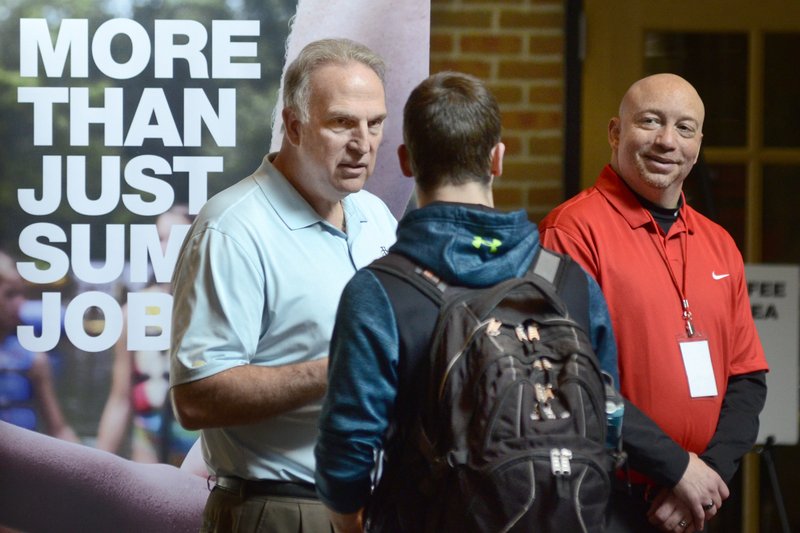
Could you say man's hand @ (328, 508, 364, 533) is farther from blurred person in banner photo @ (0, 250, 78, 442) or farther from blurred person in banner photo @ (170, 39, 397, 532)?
blurred person in banner photo @ (0, 250, 78, 442)

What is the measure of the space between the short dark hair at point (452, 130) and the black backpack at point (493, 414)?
15 centimetres

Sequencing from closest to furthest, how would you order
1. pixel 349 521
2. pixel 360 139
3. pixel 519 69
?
1. pixel 349 521
2. pixel 360 139
3. pixel 519 69

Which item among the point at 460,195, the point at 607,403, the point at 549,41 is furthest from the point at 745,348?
the point at 549,41

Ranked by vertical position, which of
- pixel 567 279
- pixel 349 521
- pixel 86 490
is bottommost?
pixel 86 490

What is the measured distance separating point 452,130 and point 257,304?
584mm

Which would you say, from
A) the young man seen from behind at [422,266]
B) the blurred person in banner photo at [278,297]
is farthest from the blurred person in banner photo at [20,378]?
the young man seen from behind at [422,266]

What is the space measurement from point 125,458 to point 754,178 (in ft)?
7.18

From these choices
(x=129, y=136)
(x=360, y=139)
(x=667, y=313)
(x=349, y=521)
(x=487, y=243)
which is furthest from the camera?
(x=129, y=136)

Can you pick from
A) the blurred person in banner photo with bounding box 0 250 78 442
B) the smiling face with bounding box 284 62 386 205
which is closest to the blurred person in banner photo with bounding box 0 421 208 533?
the blurred person in banner photo with bounding box 0 250 78 442

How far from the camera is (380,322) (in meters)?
1.52

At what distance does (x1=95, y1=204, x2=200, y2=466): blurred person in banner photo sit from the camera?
296cm

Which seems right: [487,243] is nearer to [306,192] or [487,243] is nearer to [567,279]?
[567,279]

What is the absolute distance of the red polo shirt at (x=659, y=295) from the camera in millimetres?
2244

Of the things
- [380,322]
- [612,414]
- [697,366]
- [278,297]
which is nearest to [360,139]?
[278,297]
